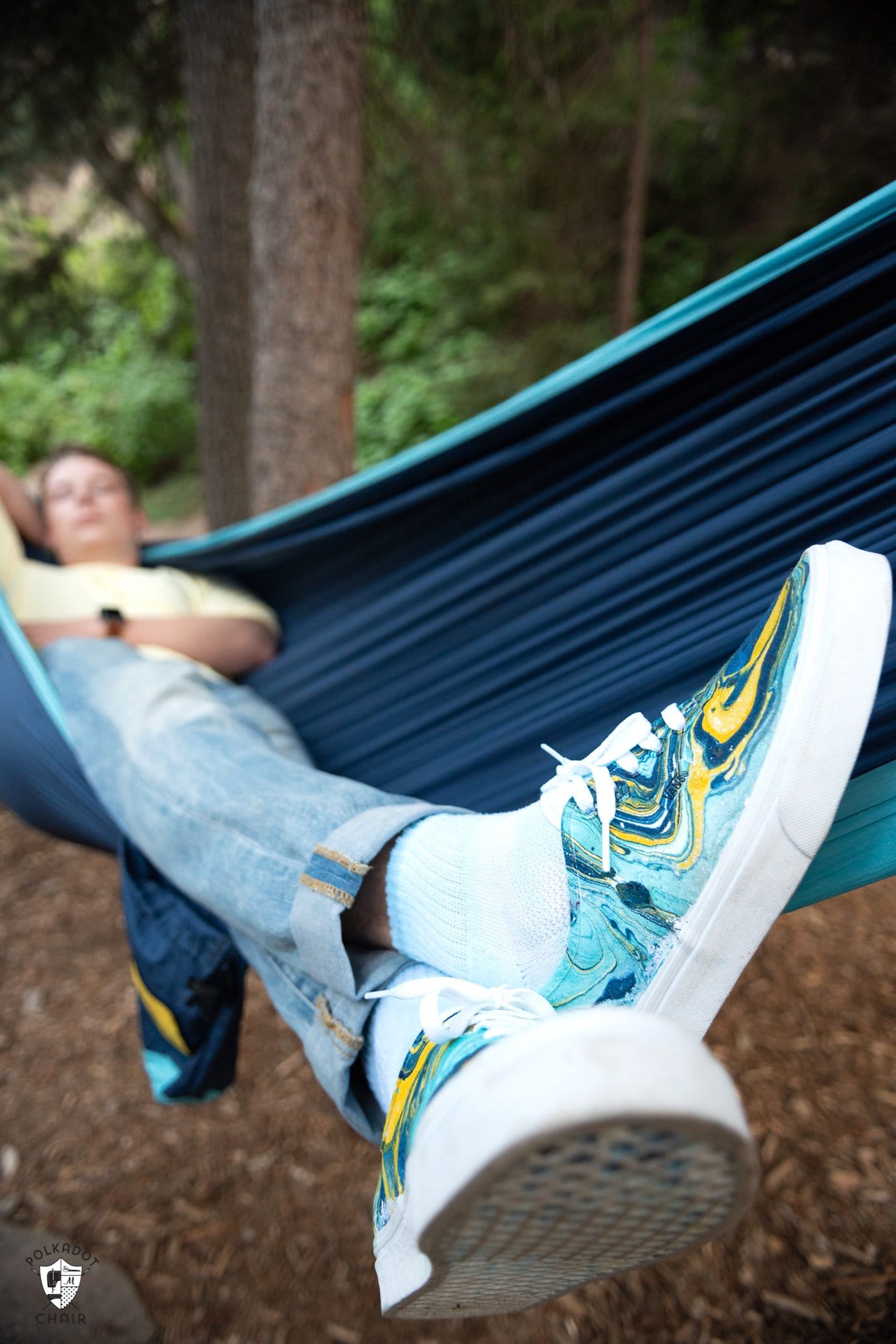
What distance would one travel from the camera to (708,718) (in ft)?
2.21

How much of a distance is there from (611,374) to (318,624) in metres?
0.64

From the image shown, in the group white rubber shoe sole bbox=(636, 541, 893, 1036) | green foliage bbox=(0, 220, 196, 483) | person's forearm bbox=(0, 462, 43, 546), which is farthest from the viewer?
green foliage bbox=(0, 220, 196, 483)

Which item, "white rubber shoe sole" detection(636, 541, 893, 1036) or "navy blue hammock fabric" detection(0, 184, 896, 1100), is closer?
"white rubber shoe sole" detection(636, 541, 893, 1036)

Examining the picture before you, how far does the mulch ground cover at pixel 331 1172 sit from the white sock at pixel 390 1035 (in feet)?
1.60

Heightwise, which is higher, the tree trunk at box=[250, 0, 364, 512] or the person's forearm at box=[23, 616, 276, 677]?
the tree trunk at box=[250, 0, 364, 512]

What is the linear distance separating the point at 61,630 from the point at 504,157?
3.13m

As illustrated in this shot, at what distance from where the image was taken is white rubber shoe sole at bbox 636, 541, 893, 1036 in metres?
0.59

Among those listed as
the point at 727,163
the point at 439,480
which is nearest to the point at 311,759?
the point at 439,480

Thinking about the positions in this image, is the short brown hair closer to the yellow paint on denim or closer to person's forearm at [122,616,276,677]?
person's forearm at [122,616,276,677]

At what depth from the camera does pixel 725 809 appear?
61 centimetres

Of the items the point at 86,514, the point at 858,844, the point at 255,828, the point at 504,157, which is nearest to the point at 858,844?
the point at 858,844

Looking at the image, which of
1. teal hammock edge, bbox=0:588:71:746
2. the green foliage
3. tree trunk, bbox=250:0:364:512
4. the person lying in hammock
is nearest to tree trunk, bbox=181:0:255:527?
tree trunk, bbox=250:0:364:512

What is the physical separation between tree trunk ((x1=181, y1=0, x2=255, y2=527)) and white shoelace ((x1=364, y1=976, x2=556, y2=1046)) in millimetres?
1938

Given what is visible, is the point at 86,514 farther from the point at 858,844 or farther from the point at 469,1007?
the point at 858,844
